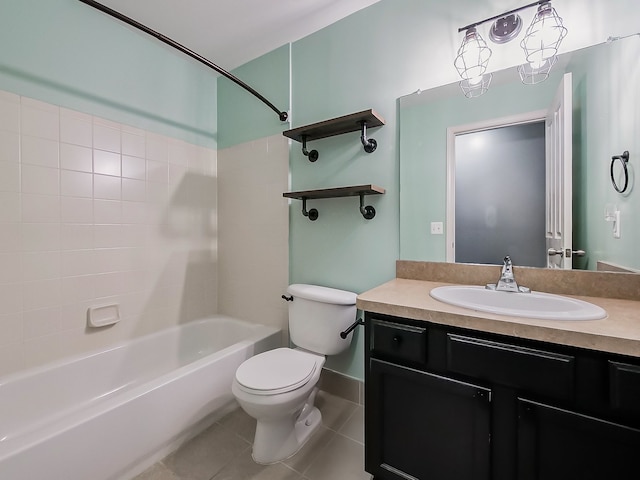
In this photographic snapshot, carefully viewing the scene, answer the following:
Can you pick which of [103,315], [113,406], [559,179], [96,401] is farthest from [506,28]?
[96,401]

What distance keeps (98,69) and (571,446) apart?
2.80 m

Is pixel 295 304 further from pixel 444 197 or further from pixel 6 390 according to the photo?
pixel 6 390

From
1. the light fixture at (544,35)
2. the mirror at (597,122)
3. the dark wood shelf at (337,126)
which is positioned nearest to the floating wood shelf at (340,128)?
the dark wood shelf at (337,126)

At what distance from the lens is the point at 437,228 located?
4.92ft

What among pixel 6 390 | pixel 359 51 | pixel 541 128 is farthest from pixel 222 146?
pixel 541 128

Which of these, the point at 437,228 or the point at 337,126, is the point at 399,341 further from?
the point at 337,126

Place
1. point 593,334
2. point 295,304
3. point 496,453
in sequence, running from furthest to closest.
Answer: point 295,304 → point 496,453 → point 593,334

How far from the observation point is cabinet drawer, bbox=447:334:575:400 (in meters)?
0.79

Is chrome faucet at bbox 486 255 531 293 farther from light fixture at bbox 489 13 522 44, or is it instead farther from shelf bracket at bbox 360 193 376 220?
light fixture at bbox 489 13 522 44

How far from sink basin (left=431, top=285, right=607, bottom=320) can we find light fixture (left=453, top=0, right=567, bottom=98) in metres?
0.95

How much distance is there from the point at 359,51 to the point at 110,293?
2.20 metres

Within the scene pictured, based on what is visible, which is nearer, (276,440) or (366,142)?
(276,440)

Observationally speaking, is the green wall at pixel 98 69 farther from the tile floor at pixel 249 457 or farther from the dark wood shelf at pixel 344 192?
the tile floor at pixel 249 457

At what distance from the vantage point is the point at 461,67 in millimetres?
1394
